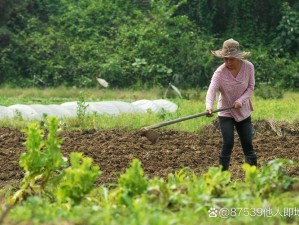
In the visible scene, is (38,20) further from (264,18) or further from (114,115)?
(114,115)

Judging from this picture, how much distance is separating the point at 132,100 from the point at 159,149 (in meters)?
7.71

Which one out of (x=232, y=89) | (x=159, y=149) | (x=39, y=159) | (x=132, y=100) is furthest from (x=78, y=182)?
(x=132, y=100)

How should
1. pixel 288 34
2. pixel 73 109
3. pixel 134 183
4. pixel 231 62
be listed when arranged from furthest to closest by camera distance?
pixel 288 34, pixel 73 109, pixel 231 62, pixel 134 183

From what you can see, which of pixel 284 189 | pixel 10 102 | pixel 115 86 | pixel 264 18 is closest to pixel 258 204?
pixel 284 189

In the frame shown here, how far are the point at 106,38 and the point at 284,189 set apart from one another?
18.4m

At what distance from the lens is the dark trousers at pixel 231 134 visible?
8.18 m

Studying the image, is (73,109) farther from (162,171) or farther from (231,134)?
(231,134)

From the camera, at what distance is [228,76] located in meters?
8.22

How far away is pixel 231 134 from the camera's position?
8.19 metres

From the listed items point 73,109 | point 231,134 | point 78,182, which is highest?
point 78,182

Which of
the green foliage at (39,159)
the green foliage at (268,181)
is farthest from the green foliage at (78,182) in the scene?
the green foliage at (268,181)

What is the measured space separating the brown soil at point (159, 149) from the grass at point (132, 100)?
0.51 metres

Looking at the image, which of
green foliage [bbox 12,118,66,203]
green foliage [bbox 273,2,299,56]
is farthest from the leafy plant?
green foliage [bbox 273,2,299,56]

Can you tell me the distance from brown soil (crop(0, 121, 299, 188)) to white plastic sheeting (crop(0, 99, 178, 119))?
1473mm
